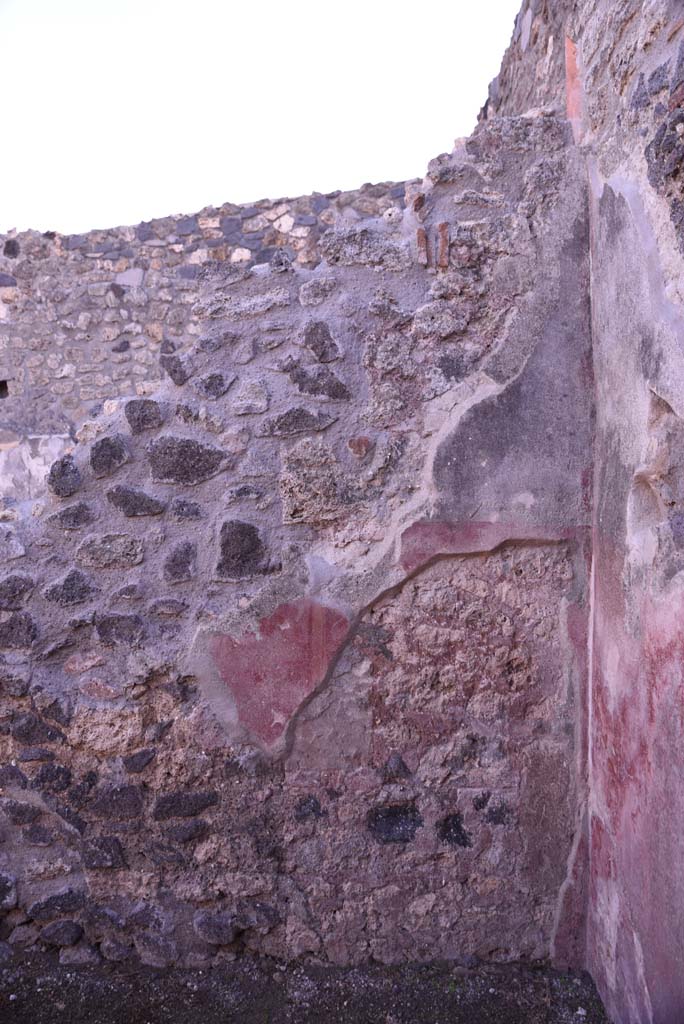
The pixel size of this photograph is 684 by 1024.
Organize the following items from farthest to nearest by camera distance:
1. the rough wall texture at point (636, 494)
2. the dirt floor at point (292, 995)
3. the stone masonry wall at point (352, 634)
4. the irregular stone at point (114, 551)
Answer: the irregular stone at point (114, 551)
the stone masonry wall at point (352, 634)
the dirt floor at point (292, 995)
the rough wall texture at point (636, 494)

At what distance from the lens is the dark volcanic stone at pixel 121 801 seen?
216cm

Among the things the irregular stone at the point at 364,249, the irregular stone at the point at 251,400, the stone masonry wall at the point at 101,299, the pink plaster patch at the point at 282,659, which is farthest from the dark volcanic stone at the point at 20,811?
the stone masonry wall at the point at 101,299

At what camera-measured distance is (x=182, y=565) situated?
2168mm

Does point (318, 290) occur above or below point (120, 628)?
above

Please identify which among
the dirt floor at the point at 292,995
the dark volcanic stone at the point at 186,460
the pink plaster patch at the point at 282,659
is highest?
the dark volcanic stone at the point at 186,460

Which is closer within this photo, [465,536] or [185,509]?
[465,536]

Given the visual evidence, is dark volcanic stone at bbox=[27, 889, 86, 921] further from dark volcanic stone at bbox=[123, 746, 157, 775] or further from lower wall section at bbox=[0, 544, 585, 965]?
dark volcanic stone at bbox=[123, 746, 157, 775]

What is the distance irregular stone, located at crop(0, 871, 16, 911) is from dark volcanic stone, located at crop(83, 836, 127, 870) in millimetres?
226

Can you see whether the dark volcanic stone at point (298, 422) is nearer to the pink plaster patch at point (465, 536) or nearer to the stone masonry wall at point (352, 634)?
the stone masonry wall at point (352, 634)

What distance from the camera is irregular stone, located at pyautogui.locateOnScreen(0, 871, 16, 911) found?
221 centimetres

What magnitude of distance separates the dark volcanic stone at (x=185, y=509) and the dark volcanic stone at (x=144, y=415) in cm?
22

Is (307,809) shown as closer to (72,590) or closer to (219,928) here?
(219,928)

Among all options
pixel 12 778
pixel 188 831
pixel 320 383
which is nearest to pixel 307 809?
pixel 188 831

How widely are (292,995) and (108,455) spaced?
1.51 meters
